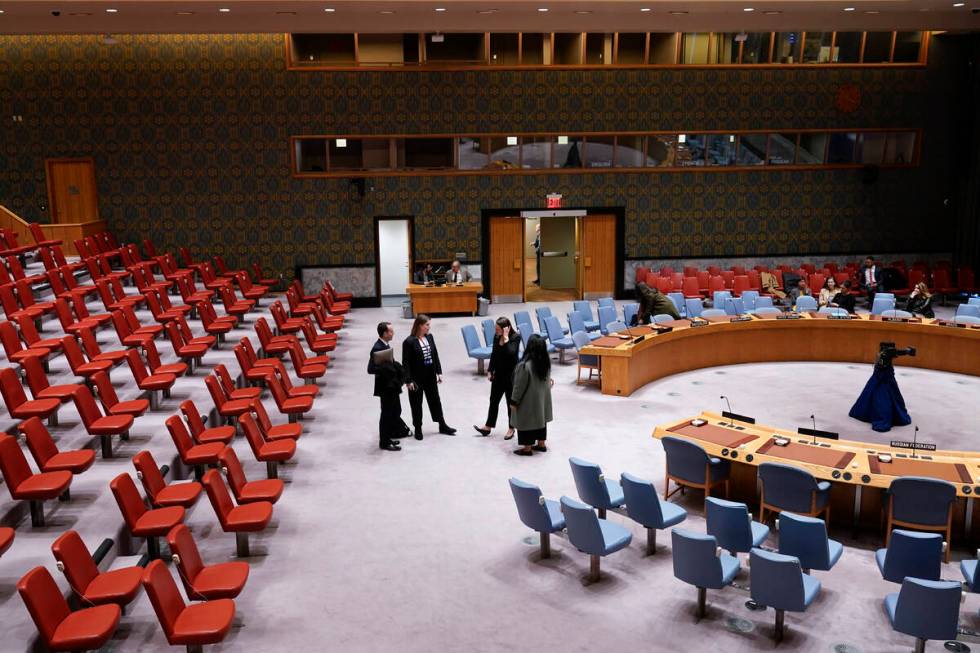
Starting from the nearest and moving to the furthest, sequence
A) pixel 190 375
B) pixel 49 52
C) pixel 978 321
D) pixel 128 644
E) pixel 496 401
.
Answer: pixel 128 644 < pixel 496 401 < pixel 190 375 < pixel 978 321 < pixel 49 52

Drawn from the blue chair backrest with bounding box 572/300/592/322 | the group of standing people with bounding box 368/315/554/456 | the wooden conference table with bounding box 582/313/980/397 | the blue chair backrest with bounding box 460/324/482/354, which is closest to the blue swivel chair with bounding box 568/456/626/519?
the group of standing people with bounding box 368/315/554/456

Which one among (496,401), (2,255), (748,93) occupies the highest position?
(748,93)

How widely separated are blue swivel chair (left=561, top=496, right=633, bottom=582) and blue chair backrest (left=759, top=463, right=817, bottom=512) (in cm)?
149

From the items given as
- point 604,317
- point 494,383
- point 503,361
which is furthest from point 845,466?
point 604,317

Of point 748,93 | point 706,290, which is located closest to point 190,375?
point 706,290

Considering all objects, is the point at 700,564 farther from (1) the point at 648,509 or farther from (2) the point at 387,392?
(2) the point at 387,392

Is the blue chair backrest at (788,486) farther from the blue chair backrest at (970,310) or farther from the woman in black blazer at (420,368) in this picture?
the blue chair backrest at (970,310)

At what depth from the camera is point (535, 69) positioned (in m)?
19.0

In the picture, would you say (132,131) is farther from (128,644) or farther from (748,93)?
(128,644)

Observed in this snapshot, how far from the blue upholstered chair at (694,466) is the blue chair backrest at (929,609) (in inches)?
103

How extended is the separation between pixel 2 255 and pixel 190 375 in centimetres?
522

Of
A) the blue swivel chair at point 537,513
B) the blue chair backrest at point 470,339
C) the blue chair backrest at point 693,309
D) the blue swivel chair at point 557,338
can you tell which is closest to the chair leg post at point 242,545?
the blue swivel chair at point 537,513

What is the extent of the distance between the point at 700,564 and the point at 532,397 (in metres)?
3.67

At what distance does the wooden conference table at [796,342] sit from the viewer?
525 inches
